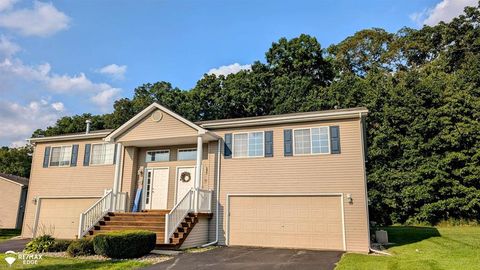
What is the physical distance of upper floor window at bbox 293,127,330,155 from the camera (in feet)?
40.4

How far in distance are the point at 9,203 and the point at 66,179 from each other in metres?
12.1

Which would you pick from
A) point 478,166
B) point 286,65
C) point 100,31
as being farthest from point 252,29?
point 286,65

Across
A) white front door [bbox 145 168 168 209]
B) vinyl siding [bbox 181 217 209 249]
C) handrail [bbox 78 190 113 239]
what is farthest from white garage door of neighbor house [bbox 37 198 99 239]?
vinyl siding [bbox 181 217 209 249]

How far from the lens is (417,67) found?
28953 millimetres

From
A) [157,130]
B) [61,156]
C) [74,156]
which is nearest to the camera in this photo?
[157,130]

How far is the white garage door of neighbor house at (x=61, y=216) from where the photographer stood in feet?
50.1

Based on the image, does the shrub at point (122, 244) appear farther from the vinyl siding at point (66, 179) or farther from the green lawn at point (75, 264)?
the vinyl siding at point (66, 179)

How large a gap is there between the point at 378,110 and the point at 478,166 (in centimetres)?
643

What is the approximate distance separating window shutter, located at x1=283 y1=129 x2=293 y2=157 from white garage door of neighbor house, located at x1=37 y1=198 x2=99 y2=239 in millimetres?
8599

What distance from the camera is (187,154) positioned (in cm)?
1441

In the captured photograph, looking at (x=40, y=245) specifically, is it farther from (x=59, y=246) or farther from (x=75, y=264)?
(x=75, y=264)

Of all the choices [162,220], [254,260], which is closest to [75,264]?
[162,220]

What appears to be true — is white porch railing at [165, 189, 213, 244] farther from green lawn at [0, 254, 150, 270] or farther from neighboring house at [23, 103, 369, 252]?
green lawn at [0, 254, 150, 270]

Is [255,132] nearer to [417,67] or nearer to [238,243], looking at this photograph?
[238,243]
